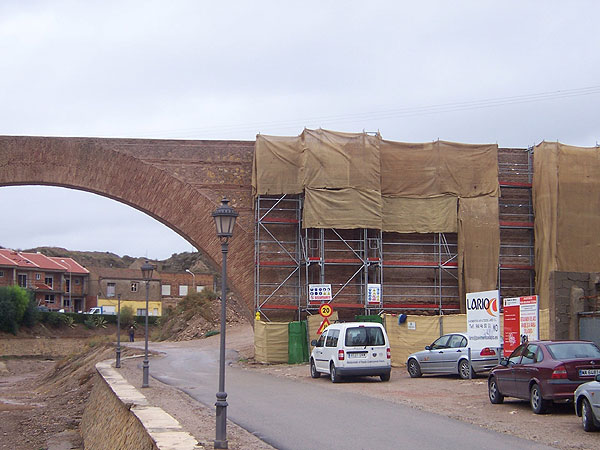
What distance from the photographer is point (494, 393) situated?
15188 millimetres

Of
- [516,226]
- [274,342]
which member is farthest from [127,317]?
[516,226]

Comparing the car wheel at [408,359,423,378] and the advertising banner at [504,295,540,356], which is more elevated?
the advertising banner at [504,295,540,356]

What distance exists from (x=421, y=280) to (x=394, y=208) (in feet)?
10.5

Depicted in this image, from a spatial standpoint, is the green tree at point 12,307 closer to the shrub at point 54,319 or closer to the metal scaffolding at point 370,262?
the shrub at point 54,319

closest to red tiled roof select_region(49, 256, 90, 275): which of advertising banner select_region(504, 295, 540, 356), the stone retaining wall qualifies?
the stone retaining wall

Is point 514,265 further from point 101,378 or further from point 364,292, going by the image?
point 101,378

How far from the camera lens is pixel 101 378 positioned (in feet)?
74.5

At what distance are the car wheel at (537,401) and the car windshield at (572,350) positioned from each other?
672mm

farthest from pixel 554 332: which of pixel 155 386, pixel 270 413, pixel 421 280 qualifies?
pixel 421 280

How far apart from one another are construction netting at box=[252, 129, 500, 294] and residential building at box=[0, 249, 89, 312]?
52673 mm

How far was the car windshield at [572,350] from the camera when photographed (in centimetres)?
1331

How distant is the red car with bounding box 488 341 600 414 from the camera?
1283 cm

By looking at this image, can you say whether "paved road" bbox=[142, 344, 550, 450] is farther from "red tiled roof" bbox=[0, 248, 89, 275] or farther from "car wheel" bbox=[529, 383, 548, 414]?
"red tiled roof" bbox=[0, 248, 89, 275]

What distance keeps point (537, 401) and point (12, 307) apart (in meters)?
58.2
